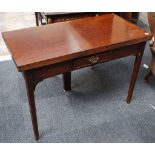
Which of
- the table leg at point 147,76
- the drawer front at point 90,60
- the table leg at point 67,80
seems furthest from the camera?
the table leg at point 147,76

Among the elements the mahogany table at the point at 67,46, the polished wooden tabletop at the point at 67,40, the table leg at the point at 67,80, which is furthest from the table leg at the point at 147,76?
the table leg at the point at 67,80

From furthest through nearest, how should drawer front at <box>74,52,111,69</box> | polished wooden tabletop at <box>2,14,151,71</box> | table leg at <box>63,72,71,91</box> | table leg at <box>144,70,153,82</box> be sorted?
table leg at <box>144,70,153,82</box> < table leg at <box>63,72,71,91</box> < drawer front at <box>74,52,111,69</box> < polished wooden tabletop at <box>2,14,151,71</box>

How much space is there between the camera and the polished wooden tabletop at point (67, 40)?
1.19m

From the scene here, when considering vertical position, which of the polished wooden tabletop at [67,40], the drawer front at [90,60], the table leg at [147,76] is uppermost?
the polished wooden tabletop at [67,40]

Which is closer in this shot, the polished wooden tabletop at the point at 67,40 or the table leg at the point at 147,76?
the polished wooden tabletop at the point at 67,40

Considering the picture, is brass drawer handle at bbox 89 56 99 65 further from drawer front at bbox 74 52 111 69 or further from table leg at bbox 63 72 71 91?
table leg at bbox 63 72 71 91

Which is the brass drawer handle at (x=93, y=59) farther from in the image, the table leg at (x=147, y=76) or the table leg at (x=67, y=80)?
the table leg at (x=147, y=76)

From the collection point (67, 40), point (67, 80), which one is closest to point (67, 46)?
point (67, 40)

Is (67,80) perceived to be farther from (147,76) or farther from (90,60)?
(147,76)

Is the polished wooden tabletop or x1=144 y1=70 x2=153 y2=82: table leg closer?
the polished wooden tabletop

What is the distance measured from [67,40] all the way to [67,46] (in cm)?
9

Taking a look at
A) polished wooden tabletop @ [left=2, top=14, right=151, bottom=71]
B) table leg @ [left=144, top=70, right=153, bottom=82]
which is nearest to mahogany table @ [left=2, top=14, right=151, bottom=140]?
polished wooden tabletop @ [left=2, top=14, right=151, bottom=71]

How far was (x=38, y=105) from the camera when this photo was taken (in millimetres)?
1824

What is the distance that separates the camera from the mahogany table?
1.19 metres
